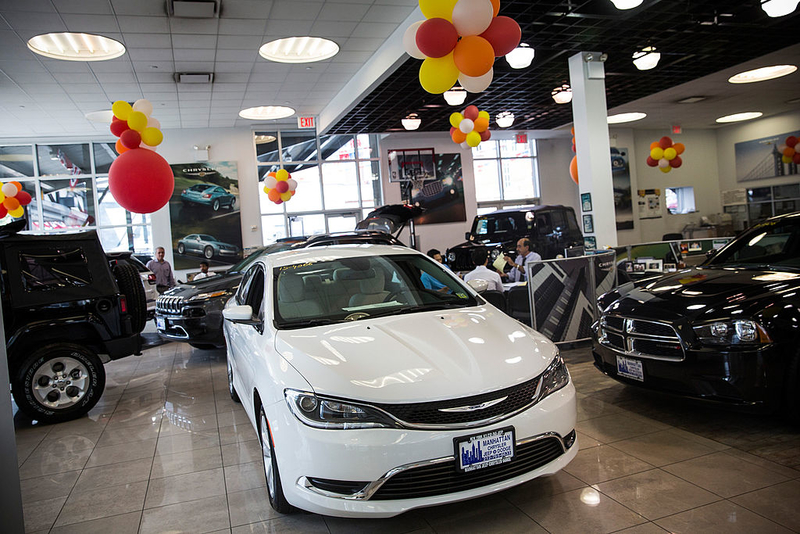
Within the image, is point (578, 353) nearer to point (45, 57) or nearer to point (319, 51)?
point (319, 51)

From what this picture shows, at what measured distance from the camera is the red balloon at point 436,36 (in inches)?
209

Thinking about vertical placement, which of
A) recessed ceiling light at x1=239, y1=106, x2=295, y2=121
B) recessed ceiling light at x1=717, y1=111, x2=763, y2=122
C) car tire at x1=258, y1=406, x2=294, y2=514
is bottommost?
car tire at x1=258, y1=406, x2=294, y2=514

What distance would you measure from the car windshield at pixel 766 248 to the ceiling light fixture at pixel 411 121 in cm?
949

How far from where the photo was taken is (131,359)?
835 centimetres

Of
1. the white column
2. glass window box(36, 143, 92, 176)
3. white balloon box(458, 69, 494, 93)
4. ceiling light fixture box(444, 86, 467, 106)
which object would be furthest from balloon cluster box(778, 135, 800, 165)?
glass window box(36, 143, 92, 176)

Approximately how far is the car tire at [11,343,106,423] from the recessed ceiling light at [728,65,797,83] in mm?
13961

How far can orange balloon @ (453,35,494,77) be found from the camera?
5.38 meters

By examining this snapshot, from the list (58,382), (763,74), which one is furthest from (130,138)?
(763,74)

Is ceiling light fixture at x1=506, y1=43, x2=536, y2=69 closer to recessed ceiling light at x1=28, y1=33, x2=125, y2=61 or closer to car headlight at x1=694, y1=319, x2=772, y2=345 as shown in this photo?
car headlight at x1=694, y1=319, x2=772, y2=345

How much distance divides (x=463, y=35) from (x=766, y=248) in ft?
11.0

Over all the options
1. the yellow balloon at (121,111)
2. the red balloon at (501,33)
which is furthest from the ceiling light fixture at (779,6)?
the yellow balloon at (121,111)

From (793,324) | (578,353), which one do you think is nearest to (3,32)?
(578,353)

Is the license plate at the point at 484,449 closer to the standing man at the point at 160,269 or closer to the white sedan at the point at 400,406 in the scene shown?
the white sedan at the point at 400,406

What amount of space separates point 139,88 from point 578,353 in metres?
9.73
